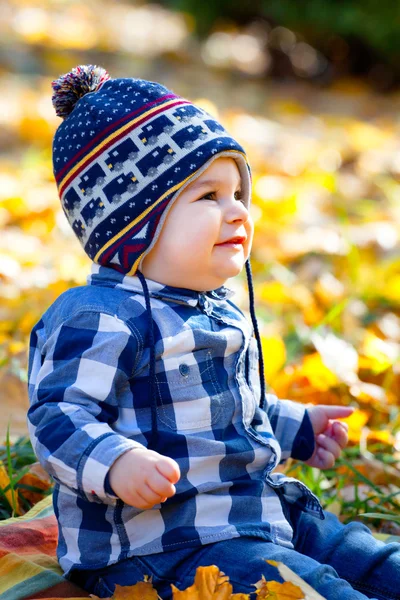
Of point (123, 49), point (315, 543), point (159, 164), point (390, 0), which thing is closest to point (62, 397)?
point (159, 164)

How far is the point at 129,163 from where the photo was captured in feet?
5.62

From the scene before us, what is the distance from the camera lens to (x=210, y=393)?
1.71 metres

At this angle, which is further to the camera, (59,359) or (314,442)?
(314,442)

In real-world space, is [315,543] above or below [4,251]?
below

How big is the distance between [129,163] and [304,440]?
775 mm

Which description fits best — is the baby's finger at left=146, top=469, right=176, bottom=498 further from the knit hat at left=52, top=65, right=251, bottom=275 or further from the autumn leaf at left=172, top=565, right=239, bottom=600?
the knit hat at left=52, top=65, right=251, bottom=275

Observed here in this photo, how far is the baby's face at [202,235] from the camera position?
1.71 meters

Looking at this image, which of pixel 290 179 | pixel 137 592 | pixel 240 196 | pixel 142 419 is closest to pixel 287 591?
pixel 137 592

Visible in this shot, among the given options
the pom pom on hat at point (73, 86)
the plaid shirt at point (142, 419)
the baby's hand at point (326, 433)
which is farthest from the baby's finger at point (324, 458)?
the pom pom on hat at point (73, 86)

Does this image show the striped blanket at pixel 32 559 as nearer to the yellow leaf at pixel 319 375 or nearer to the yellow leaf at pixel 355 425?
the yellow leaf at pixel 355 425

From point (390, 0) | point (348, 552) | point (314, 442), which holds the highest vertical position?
point (390, 0)

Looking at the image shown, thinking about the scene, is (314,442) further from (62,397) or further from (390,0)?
(390,0)

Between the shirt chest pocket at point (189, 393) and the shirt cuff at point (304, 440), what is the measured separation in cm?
37

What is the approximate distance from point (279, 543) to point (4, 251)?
2.09 metres
